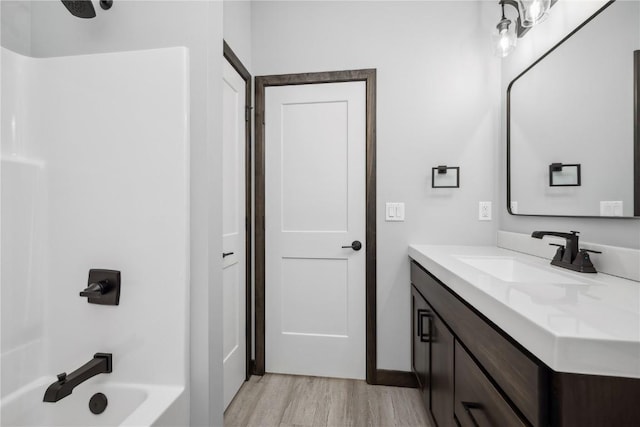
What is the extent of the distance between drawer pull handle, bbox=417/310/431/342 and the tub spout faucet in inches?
52.8

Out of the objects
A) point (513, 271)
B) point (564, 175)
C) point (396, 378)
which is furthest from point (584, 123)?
point (396, 378)

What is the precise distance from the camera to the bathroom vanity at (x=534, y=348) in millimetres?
527

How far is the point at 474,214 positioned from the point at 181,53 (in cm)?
186

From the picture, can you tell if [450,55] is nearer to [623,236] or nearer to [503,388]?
[623,236]

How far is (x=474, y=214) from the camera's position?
1.98 m

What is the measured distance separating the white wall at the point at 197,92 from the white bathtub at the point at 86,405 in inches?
4.0

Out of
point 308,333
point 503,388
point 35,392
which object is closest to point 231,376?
point 308,333

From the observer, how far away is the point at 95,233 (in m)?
1.01

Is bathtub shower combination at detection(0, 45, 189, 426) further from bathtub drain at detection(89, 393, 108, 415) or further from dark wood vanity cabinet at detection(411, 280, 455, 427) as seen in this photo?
dark wood vanity cabinet at detection(411, 280, 455, 427)

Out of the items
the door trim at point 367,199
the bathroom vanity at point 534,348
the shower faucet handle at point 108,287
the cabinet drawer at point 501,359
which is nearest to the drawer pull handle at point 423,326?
the bathroom vanity at point 534,348

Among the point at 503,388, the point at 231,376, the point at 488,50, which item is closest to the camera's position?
the point at 503,388

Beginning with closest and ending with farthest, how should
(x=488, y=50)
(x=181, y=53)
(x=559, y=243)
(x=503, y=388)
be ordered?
(x=503, y=388) → (x=181, y=53) → (x=559, y=243) → (x=488, y=50)

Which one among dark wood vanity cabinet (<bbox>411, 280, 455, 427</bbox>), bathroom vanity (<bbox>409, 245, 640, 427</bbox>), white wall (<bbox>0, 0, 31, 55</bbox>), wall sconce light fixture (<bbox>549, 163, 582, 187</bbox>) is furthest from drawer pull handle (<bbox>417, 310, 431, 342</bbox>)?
white wall (<bbox>0, 0, 31, 55</bbox>)

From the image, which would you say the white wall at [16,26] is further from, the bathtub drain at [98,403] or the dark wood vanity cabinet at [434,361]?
the dark wood vanity cabinet at [434,361]
